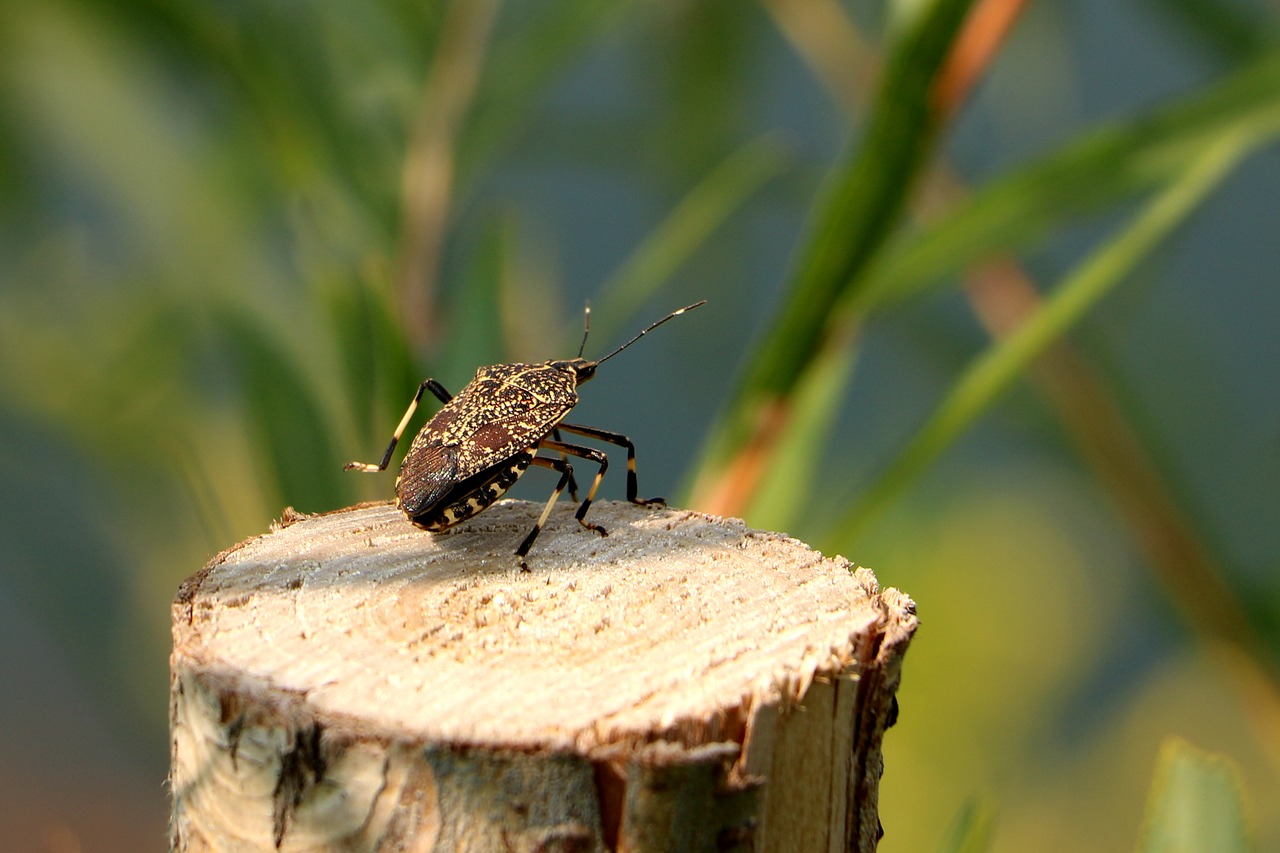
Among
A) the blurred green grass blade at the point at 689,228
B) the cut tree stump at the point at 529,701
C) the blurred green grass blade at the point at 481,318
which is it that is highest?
the blurred green grass blade at the point at 689,228

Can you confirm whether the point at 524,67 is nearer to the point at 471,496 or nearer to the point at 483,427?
the point at 483,427

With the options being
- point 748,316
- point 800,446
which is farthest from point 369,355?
point 748,316

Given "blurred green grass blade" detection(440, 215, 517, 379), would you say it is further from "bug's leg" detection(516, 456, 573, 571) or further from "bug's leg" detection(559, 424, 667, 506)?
"bug's leg" detection(516, 456, 573, 571)

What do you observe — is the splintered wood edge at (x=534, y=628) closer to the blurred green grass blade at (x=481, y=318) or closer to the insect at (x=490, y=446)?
the insect at (x=490, y=446)

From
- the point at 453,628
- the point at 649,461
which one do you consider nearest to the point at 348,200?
the point at 453,628

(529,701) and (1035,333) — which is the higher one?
(1035,333)

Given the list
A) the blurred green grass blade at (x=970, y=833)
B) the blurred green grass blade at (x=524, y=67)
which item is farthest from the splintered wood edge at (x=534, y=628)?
the blurred green grass blade at (x=524, y=67)
